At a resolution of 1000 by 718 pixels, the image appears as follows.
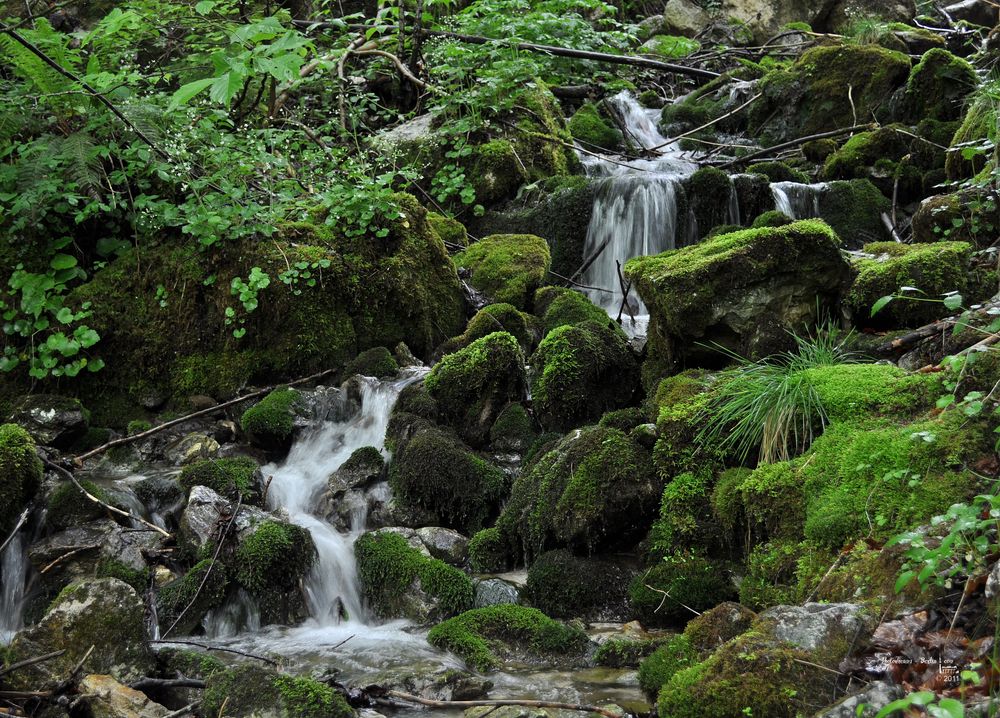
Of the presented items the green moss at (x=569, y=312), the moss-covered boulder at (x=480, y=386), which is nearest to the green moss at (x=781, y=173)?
the green moss at (x=569, y=312)

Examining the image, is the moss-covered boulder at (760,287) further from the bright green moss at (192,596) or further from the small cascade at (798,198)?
the small cascade at (798,198)

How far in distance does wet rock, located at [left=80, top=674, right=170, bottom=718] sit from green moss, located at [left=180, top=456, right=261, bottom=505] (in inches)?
98.2

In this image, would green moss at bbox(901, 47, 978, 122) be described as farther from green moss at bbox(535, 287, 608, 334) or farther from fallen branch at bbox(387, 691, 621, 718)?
fallen branch at bbox(387, 691, 621, 718)

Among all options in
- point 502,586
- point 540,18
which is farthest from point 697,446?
point 540,18

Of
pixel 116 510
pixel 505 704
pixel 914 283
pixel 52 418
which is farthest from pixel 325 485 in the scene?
pixel 914 283

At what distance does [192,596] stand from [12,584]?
1.40 meters

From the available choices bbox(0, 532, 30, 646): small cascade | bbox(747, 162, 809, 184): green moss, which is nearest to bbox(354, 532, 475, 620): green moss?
bbox(0, 532, 30, 646): small cascade

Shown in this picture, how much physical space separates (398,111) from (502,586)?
33.3ft

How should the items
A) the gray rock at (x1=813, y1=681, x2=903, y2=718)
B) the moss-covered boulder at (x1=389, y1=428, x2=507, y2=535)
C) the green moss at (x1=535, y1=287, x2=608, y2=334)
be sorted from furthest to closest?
the green moss at (x1=535, y1=287, x2=608, y2=334)
the moss-covered boulder at (x1=389, y1=428, x2=507, y2=535)
the gray rock at (x1=813, y1=681, x2=903, y2=718)

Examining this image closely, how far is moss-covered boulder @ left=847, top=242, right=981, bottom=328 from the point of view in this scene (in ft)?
18.8

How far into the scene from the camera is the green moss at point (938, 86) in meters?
10.9

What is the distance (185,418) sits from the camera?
25.1 feet

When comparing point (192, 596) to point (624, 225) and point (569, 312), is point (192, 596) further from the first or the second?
point (624, 225)

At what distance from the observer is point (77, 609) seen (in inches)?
161
